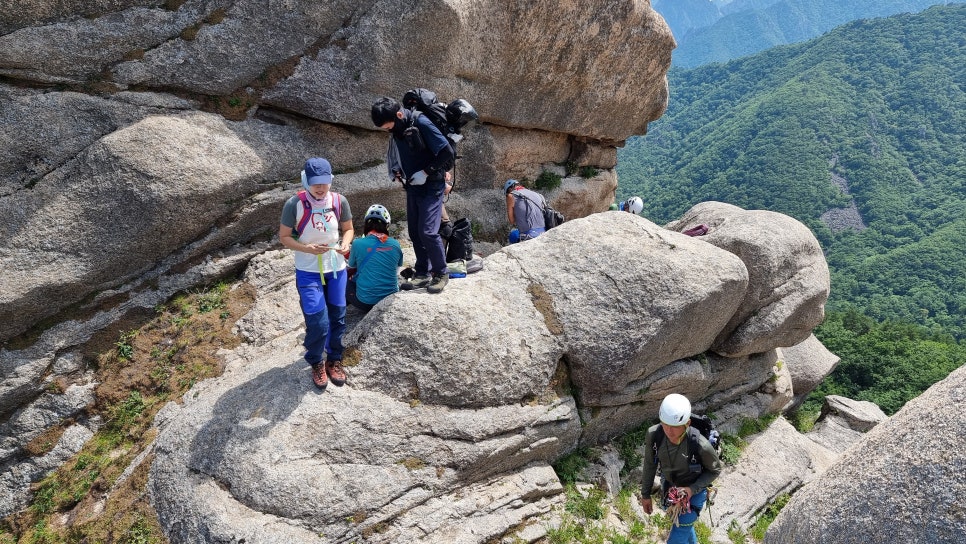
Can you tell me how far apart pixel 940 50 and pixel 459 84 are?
234 metres

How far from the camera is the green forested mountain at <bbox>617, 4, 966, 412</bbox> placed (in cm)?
9575

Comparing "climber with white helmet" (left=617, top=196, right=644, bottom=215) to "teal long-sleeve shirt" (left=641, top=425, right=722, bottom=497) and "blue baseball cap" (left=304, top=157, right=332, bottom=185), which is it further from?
"blue baseball cap" (left=304, top=157, right=332, bottom=185)

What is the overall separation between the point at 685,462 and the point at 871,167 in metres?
168

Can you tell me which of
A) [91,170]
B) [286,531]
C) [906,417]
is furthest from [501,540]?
[91,170]

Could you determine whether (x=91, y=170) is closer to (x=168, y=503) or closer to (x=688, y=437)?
(x=168, y=503)

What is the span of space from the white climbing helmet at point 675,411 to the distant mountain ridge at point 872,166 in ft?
320

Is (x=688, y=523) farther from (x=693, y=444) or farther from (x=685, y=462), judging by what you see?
(x=693, y=444)

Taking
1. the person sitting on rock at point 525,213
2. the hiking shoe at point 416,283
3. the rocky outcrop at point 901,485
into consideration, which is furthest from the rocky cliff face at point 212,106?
Answer: the rocky outcrop at point 901,485

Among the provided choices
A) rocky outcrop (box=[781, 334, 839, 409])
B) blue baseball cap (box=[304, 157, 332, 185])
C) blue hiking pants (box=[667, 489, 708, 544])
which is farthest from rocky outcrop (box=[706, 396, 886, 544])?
blue baseball cap (box=[304, 157, 332, 185])

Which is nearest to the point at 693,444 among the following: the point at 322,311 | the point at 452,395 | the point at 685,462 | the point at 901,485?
the point at 685,462

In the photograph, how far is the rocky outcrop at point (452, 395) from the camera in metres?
7.79

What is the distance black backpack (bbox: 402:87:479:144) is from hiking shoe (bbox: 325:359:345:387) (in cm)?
415

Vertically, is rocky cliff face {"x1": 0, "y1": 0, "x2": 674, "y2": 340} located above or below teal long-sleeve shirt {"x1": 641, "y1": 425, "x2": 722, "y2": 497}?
above

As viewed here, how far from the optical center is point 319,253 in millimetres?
7711
